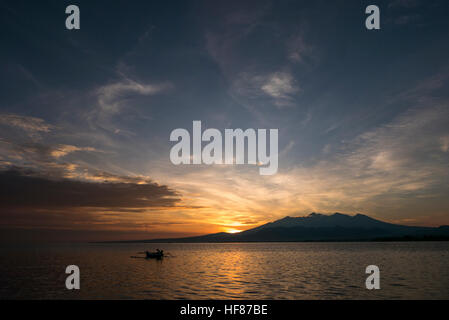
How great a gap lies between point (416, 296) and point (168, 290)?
1272 inches
